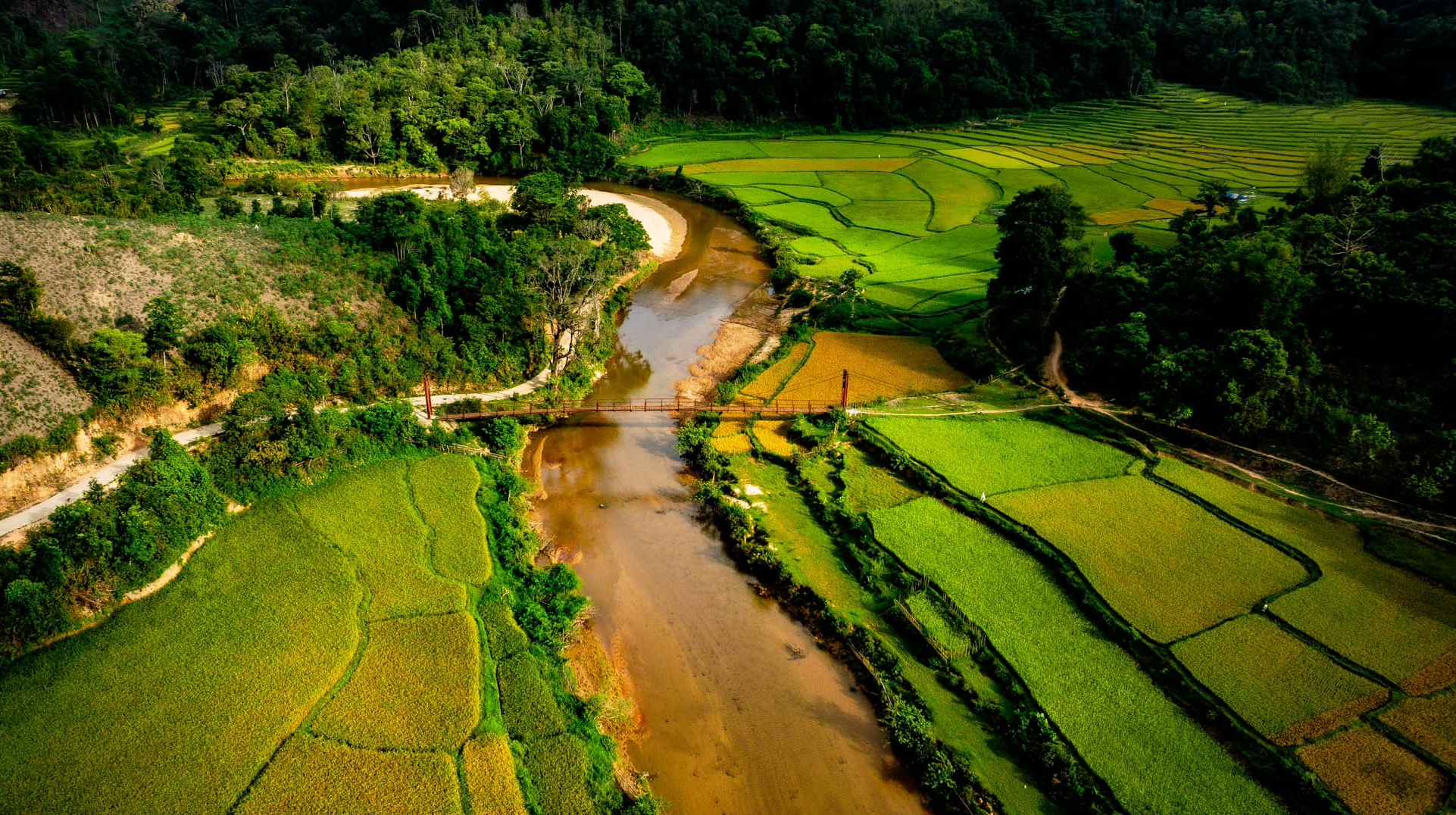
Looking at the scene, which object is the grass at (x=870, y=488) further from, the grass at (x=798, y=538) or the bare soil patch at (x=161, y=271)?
the bare soil patch at (x=161, y=271)

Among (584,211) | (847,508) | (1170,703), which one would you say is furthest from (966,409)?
(584,211)

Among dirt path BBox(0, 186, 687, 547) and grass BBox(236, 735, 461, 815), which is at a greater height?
dirt path BBox(0, 186, 687, 547)

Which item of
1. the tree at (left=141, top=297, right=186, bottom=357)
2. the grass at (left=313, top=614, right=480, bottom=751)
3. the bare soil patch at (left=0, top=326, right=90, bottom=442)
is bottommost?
the grass at (left=313, top=614, right=480, bottom=751)

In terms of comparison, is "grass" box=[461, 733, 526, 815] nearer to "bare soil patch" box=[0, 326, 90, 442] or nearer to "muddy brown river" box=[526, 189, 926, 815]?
"muddy brown river" box=[526, 189, 926, 815]

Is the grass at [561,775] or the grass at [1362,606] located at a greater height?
the grass at [1362,606]

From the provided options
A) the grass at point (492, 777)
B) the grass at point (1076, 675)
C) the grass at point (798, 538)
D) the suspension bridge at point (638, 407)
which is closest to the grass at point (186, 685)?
the grass at point (492, 777)

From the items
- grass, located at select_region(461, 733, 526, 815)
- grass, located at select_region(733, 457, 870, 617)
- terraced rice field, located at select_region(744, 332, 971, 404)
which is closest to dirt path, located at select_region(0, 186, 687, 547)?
terraced rice field, located at select_region(744, 332, 971, 404)

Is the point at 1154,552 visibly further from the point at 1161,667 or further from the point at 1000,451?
the point at 1000,451
